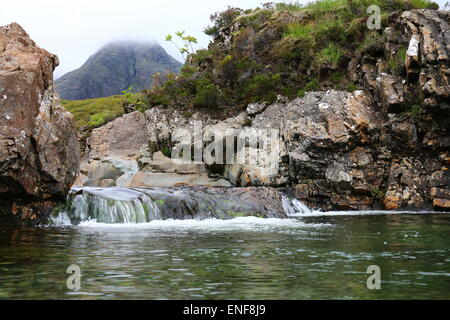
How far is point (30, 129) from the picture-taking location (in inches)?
533

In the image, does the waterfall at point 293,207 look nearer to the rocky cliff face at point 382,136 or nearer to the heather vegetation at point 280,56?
the rocky cliff face at point 382,136

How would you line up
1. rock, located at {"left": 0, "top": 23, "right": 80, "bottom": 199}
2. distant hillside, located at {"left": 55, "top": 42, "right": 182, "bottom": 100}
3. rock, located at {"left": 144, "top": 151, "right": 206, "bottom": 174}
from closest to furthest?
1. rock, located at {"left": 0, "top": 23, "right": 80, "bottom": 199}
2. rock, located at {"left": 144, "top": 151, "right": 206, "bottom": 174}
3. distant hillside, located at {"left": 55, "top": 42, "right": 182, "bottom": 100}

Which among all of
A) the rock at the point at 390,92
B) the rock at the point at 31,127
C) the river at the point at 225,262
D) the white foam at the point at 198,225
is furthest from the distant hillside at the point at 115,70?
the river at the point at 225,262

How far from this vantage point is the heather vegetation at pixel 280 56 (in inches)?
1039

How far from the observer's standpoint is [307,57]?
2780 cm

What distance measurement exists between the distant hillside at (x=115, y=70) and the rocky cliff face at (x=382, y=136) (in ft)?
328

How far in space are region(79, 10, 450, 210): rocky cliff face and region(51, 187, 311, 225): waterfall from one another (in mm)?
3043

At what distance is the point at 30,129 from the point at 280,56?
1895 centimetres

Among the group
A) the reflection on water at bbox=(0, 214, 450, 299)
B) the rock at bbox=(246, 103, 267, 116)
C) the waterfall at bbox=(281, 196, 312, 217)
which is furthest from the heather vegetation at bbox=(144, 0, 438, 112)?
the reflection on water at bbox=(0, 214, 450, 299)

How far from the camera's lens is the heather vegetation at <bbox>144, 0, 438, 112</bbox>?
2639cm

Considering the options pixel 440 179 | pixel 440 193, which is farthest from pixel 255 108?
pixel 440 193

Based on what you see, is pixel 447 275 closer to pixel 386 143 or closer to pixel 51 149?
pixel 51 149

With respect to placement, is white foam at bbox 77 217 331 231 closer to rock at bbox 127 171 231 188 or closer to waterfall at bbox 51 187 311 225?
waterfall at bbox 51 187 311 225

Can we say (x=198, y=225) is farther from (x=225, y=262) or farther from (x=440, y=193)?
(x=440, y=193)
